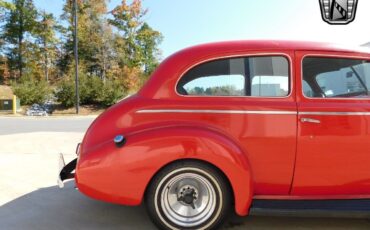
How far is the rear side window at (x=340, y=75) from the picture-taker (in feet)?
11.1

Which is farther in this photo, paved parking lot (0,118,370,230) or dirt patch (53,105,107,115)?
dirt patch (53,105,107,115)

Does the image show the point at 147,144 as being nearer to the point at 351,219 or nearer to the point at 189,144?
the point at 189,144

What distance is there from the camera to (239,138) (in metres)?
3.26

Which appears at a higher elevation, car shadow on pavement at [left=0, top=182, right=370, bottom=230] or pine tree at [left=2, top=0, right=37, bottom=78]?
pine tree at [left=2, top=0, right=37, bottom=78]

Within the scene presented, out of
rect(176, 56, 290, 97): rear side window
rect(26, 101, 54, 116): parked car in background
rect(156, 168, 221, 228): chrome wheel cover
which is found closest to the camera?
rect(156, 168, 221, 228): chrome wheel cover

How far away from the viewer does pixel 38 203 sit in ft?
13.7

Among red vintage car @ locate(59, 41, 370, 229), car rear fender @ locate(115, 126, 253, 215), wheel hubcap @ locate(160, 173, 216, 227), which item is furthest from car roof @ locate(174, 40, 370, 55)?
wheel hubcap @ locate(160, 173, 216, 227)

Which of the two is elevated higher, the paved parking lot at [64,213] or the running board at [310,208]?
the running board at [310,208]

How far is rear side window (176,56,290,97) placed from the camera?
3.36 metres

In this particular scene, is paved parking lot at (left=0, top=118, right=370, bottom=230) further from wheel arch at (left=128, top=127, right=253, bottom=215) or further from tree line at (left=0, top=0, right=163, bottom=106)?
tree line at (left=0, top=0, right=163, bottom=106)

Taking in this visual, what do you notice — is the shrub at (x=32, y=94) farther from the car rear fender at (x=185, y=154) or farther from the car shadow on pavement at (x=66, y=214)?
the car rear fender at (x=185, y=154)

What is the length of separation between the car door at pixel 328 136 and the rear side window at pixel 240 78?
178 millimetres

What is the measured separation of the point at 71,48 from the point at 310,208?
41253mm

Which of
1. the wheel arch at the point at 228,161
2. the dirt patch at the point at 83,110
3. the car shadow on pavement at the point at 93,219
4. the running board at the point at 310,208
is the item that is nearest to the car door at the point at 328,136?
the running board at the point at 310,208
